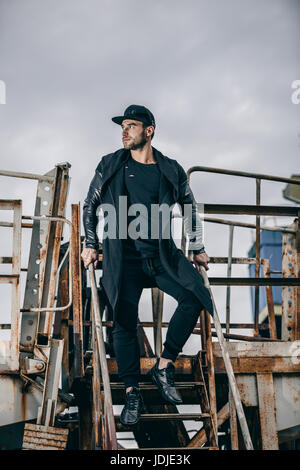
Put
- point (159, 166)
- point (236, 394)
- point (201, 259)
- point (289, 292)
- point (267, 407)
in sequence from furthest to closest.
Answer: point (289, 292) → point (267, 407) → point (201, 259) → point (159, 166) → point (236, 394)

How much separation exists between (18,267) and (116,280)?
98 centimetres

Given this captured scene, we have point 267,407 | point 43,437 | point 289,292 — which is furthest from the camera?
point 289,292

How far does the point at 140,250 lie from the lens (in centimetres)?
417

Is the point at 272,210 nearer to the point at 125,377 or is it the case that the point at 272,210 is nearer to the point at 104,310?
the point at 125,377

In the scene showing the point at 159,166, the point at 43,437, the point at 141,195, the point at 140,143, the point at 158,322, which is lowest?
the point at 43,437

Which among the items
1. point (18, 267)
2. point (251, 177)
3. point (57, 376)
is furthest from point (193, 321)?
point (251, 177)

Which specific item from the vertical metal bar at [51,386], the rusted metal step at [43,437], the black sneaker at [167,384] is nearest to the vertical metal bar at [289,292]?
the black sneaker at [167,384]

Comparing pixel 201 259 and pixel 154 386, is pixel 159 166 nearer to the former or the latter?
pixel 201 259

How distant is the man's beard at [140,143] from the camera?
4418mm

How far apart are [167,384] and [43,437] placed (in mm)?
952

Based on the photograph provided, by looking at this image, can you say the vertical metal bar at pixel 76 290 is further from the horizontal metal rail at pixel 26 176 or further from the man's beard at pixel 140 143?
the man's beard at pixel 140 143

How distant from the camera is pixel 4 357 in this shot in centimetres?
453

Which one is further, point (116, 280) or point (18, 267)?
point (18, 267)

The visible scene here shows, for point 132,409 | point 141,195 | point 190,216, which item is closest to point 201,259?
point 190,216
